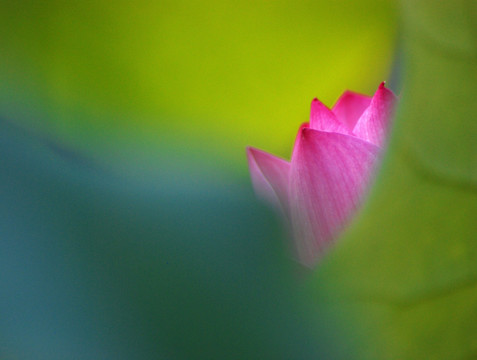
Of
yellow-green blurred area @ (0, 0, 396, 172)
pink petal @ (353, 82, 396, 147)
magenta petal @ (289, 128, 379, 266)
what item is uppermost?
yellow-green blurred area @ (0, 0, 396, 172)

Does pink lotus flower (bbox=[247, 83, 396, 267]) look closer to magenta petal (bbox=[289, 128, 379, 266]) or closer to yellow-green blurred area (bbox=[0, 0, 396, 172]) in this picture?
magenta petal (bbox=[289, 128, 379, 266])

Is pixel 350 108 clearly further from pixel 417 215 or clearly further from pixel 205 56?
pixel 205 56

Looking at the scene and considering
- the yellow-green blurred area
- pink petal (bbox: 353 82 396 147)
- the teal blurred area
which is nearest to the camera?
the teal blurred area

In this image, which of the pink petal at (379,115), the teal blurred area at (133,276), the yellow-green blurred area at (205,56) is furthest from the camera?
the yellow-green blurred area at (205,56)

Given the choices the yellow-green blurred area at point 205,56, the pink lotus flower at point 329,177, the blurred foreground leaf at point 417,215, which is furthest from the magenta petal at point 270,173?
the yellow-green blurred area at point 205,56

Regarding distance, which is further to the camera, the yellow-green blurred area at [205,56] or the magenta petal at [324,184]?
the yellow-green blurred area at [205,56]

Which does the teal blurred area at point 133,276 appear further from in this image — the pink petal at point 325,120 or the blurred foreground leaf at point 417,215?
the pink petal at point 325,120

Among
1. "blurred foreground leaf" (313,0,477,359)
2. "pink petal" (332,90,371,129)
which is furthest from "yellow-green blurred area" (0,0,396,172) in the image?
"blurred foreground leaf" (313,0,477,359)
